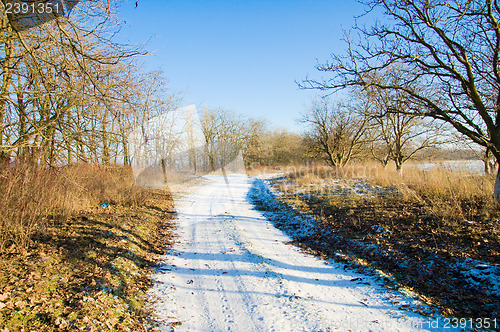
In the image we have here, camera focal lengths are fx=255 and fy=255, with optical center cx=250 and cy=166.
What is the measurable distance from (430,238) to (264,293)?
166 inches

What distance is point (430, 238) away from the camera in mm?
5883

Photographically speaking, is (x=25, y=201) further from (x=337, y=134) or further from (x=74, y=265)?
(x=337, y=134)

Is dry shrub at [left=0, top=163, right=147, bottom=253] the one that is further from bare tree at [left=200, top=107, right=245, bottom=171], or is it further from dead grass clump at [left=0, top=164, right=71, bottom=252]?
bare tree at [left=200, top=107, right=245, bottom=171]

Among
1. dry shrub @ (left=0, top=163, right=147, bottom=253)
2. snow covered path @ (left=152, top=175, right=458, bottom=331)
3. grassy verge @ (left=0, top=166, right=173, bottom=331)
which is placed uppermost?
dry shrub @ (left=0, top=163, right=147, bottom=253)

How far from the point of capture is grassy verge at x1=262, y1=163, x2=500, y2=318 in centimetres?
421

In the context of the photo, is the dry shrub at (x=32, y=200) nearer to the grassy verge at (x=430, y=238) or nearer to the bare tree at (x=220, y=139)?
the grassy verge at (x=430, y=238)

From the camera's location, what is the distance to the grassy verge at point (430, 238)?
421 centimetres

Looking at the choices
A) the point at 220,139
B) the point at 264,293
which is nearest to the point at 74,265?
the point at 264,293

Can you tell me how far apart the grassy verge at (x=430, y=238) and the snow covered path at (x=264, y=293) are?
761 millimetres

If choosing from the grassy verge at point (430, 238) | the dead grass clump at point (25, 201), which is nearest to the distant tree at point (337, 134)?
the grassy verge at point (430, 238)

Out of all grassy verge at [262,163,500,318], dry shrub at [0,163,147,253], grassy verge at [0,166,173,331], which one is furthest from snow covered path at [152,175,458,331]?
dry shrub at [0,163,147,253]

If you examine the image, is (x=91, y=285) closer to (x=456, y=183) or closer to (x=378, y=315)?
(x=378, y=315)

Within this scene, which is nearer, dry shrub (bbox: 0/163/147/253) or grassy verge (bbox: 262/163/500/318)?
grassy verge (bbox: 262/163/500/318)

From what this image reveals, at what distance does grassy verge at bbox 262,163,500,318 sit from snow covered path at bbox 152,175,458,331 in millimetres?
761
